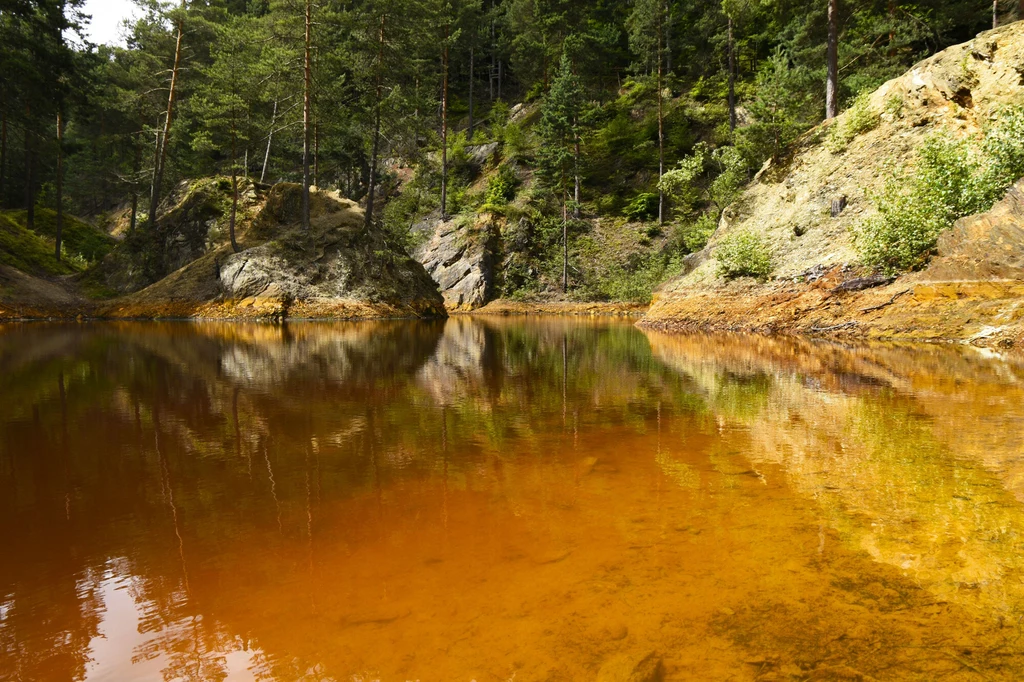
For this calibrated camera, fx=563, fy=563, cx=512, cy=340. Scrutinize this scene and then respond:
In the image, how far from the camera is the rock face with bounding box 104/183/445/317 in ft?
86.7

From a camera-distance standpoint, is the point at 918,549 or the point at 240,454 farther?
the point at 240,454

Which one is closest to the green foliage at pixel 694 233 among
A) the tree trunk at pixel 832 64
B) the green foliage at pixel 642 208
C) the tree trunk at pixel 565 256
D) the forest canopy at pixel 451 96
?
the forest canopy at pixel 451 96

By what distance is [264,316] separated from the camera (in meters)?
25.8

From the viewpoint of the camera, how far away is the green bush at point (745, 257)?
18328 millimetres

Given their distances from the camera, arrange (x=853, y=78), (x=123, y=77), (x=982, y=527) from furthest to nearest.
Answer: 1. (x=123, y=77)
2. (x=853, y=78)
3. (x=982, y=527)

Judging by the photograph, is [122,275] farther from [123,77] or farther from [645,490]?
[645,490]

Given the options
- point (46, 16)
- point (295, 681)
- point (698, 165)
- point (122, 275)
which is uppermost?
point (46, 16)

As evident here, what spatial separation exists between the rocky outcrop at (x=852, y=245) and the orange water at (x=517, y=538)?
6963 mm

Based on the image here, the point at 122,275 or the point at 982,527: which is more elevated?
the point at 122,275

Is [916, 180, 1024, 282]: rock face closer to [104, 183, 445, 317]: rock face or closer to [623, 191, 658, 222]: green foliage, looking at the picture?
[104, 183, 445, 317]: rock face

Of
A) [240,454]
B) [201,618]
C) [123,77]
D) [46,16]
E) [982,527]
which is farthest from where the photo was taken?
[123,77]

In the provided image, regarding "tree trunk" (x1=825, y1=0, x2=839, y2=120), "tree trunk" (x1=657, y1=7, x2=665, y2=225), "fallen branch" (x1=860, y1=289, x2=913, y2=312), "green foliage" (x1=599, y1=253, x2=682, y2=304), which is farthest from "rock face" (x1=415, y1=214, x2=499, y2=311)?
"fallen branch" (x1=860, y1=289, x2=913, y2=312)

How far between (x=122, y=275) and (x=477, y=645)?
3457 cm

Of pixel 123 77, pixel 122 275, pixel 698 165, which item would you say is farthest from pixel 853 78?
pixel 123 77
